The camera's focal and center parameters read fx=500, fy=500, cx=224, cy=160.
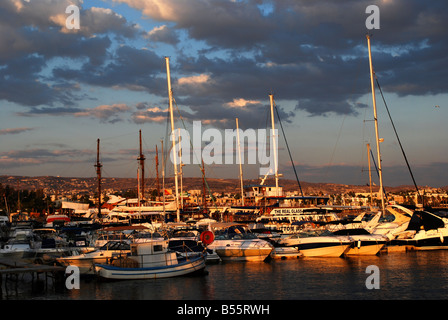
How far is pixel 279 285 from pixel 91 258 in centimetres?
1508

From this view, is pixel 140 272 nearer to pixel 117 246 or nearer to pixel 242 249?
pixel 117 246

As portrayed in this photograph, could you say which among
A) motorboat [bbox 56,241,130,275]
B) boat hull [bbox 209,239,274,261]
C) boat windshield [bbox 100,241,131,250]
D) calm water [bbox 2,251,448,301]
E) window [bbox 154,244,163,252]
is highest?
window [bbox 154,244,163,252]

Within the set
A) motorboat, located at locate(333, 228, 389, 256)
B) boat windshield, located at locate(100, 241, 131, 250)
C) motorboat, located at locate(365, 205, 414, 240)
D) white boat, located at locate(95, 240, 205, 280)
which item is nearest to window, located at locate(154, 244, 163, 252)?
white boat, located at locate(95, 240, 205, 280)

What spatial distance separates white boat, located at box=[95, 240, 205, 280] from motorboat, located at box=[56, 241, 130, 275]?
64.7 inches

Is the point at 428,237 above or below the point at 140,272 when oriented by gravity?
below

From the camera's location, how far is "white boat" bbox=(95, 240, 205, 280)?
117 feet

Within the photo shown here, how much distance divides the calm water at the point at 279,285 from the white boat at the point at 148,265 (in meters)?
0.52

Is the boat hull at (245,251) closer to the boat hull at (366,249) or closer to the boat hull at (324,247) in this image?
the boat hull at (324,247)

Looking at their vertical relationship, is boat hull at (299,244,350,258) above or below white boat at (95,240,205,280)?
below

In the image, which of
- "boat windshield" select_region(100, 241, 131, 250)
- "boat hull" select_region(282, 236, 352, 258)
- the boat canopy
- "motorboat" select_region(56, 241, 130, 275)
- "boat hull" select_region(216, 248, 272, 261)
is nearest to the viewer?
"motorboat" select_region(56, 241, 130, 275)

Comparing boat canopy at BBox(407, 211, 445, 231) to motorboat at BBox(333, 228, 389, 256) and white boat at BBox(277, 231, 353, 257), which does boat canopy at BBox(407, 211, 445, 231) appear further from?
white boat at BBox(277, 231, 353, 257)

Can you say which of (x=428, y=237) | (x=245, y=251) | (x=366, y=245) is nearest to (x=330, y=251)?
(x=366, y=245)

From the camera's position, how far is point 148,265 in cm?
3634

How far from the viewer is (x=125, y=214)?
87.6 meters
